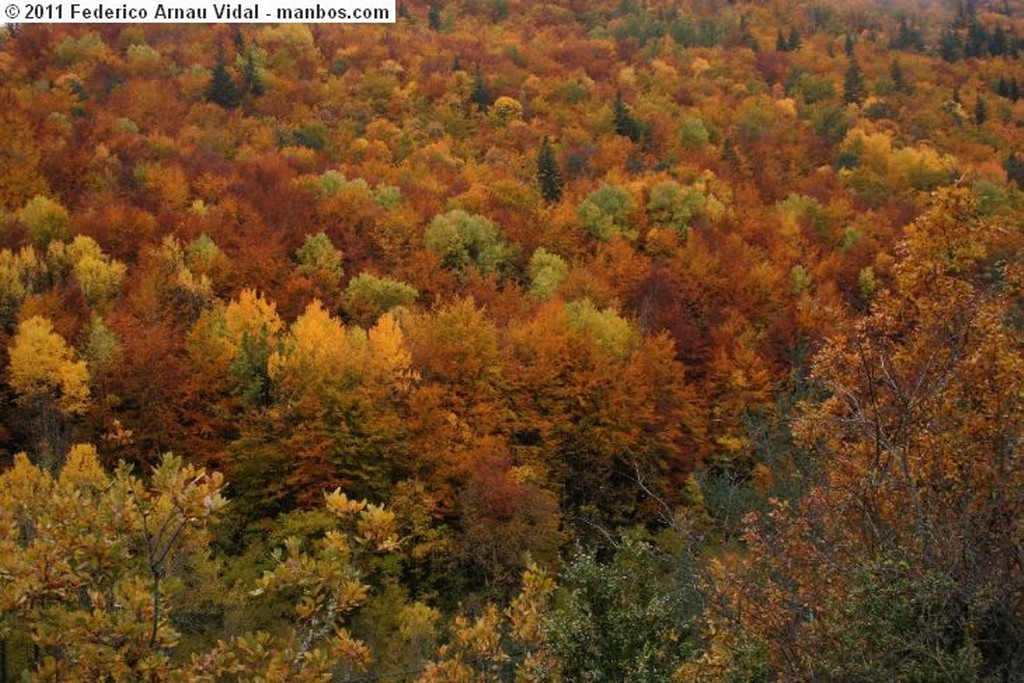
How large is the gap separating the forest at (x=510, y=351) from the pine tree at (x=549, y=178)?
1.45 feet

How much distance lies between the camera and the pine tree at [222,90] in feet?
267

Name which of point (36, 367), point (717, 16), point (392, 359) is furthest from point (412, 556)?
Answer: point (717, 16)

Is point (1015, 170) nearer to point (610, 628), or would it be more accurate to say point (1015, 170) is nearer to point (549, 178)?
point (549, 178)

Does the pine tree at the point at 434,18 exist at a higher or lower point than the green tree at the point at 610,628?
higher

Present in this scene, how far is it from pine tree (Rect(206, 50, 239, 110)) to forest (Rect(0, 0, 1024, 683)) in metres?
0.24

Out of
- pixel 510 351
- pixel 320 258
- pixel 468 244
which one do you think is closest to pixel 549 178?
pixel 468 244

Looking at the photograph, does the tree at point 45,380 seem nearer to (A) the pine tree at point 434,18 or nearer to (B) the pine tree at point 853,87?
(B) the pine tree at point 853,87

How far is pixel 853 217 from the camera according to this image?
65875 mm

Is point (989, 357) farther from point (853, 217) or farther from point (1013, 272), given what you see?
point (853, 217)

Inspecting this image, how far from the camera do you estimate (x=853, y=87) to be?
101 metres

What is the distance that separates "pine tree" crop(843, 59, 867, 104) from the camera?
330 feet

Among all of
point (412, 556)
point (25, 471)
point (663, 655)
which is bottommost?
point (412, 556)

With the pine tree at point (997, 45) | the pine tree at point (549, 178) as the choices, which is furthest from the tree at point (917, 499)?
the pine tree at point (997, 45)

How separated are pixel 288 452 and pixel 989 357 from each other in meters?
27.0
